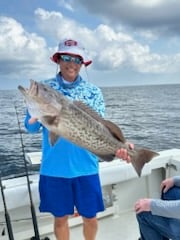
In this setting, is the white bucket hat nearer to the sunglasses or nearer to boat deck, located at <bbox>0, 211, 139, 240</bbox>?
the sunglasses

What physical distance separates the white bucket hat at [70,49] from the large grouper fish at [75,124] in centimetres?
53

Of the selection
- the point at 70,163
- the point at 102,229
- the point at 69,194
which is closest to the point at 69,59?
the point at 70,163

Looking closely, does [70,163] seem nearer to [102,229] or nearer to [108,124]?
[108,124]

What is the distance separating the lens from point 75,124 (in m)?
2.54

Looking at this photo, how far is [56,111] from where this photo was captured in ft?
8.08

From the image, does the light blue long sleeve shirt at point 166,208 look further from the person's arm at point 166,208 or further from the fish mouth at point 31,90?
the fish mouth at point 31,90

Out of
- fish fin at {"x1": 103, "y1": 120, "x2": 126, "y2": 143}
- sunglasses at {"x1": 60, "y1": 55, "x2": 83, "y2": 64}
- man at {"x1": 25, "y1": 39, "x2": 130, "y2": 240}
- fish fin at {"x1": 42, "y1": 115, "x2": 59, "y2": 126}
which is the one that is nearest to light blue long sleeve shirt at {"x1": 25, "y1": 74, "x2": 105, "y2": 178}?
man at {"x1": 25, "y1": 39, "x2": 130, "y2": 240}

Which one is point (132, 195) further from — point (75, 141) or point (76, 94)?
point (75, 141)

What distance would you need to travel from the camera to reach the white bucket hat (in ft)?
9.70

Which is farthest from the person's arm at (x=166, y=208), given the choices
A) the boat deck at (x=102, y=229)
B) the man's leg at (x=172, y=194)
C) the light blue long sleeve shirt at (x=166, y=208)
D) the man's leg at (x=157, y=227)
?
the boat deck at (x=102, y=229)

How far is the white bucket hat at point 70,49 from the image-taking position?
296 centimetres

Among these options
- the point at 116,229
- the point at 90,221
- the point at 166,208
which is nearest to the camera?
the point at 166,208

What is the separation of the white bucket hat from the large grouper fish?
53 cm

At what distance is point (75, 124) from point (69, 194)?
825 millimetres
